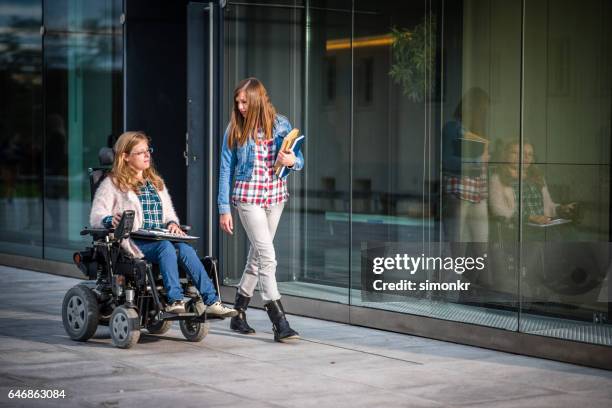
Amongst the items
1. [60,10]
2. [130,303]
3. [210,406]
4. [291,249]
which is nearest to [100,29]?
[60,10]

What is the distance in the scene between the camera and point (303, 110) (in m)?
10.5

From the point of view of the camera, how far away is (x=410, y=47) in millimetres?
9414

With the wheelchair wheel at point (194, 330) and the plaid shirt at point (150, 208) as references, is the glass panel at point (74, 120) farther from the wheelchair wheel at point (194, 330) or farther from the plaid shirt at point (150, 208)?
the wheelchair wheel at point (194, 330)

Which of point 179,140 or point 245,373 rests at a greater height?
point 179,140

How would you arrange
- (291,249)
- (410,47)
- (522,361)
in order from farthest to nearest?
1. (291,249)
2. (410,47)
3. (522,361)

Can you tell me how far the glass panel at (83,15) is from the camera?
41.0ft

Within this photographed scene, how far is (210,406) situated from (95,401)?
2.04 ft

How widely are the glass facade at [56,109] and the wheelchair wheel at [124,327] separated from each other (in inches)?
190

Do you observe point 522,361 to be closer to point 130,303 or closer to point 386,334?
point 386,334

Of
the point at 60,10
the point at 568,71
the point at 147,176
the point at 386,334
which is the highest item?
the point at 60,10

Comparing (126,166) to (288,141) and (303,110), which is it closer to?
(288,141)

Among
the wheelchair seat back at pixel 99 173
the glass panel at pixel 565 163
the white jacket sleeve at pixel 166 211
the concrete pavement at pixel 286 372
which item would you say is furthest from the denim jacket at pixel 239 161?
the glass panel at pixel 565 163

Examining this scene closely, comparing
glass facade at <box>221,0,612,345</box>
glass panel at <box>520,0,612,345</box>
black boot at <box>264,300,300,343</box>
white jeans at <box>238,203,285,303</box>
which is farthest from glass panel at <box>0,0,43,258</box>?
glass panel at <box>520,0,612,345</box>

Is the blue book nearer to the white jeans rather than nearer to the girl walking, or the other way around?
the girl walking
